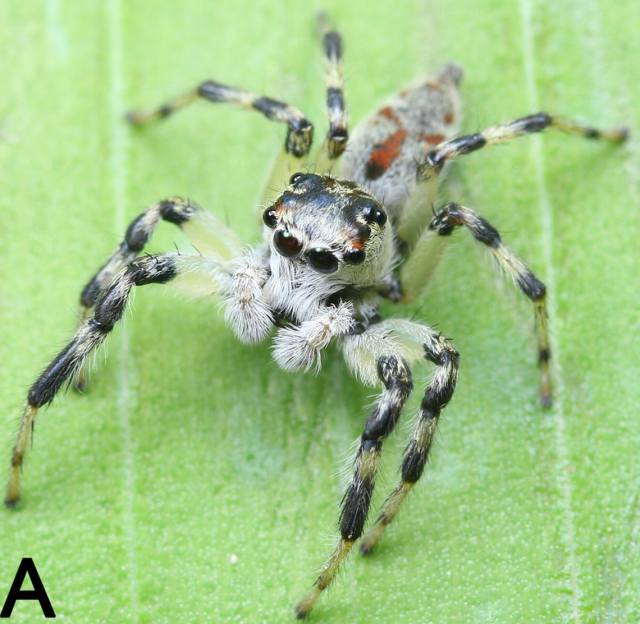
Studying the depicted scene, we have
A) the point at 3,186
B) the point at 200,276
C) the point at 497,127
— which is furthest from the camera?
the point at 3,186

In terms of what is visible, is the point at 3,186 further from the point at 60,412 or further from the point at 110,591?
the point at 110,591

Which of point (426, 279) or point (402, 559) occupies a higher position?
point (426, 279)

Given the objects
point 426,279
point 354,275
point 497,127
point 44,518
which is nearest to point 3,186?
point 44,518

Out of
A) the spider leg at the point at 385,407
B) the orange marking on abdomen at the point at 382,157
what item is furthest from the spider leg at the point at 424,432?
the orange marking on abdomen at the point at 382,157

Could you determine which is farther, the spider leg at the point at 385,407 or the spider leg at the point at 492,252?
the spider leg at the point at 492,252

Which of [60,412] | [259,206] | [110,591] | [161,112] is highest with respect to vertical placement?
[161,112]

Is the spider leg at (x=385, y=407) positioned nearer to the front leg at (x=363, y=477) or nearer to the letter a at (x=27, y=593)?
the front leg at (x=363, y=477)

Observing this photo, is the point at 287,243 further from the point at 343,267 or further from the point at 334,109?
the point at 334,109
